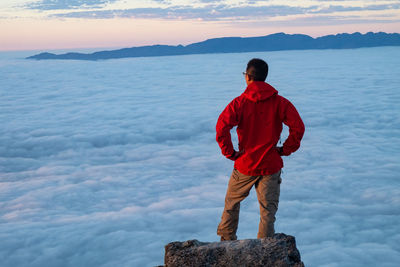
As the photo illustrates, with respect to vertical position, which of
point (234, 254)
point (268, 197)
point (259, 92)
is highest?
point (259, 92)

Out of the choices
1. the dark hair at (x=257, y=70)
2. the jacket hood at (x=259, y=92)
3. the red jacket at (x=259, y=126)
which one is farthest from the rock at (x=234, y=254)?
the dark hair at (x=257, y=70)

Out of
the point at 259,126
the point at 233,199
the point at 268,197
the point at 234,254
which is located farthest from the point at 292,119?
the point at 234,254

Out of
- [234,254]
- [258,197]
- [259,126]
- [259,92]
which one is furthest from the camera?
[258,197]

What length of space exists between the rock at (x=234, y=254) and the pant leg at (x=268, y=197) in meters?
0.46

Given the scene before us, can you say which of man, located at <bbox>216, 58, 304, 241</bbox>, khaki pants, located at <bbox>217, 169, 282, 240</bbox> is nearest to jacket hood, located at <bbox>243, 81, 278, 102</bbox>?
man, located at <bbox>216, 58, 304, 241</bbox>

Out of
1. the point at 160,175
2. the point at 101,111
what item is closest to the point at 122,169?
the point at 160,175

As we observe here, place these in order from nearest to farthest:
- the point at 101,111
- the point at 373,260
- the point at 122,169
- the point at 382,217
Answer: the point at 373,260, the point at 382,217, the point at 122,169, the point at 101,111

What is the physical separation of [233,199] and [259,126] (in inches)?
22.3

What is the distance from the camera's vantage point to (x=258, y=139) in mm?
2627

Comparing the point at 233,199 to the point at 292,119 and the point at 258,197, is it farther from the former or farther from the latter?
the point at 292,119

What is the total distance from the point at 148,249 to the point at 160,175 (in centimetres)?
375

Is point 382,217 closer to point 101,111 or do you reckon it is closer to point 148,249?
point 148,249

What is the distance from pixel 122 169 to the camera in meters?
8.88

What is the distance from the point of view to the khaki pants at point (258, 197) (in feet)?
8.79
